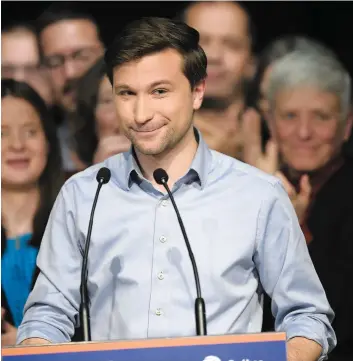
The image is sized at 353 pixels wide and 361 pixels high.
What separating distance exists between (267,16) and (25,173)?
3.75ft

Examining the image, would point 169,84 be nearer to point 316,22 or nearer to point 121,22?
point 121,22

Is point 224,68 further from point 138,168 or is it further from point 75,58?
point 138,168

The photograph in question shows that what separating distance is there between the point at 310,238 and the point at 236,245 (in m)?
0.70

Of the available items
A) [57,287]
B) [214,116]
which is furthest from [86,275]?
[214,116]

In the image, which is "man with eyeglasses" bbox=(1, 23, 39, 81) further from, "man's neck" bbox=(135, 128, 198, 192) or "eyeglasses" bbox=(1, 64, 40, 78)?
"man's neck" bbox=(135, 128, 198, 192)

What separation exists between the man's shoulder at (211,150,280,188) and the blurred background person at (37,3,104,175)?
28.1 inches

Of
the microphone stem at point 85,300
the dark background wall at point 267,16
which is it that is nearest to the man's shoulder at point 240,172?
the microphone stem at point 85,300

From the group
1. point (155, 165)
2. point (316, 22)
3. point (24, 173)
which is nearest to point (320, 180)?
point (316, 22)

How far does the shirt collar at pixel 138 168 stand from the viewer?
229cm

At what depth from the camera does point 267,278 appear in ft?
7.12

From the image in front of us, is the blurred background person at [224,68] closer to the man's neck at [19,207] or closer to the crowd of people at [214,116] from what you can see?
the crowd of people at [214,116]

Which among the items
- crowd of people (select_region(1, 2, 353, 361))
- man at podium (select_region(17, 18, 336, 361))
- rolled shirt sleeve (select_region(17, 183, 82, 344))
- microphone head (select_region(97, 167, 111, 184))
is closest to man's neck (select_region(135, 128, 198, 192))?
man at podium (select_region(17, 18, 336, 361))

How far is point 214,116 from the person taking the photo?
2.83m

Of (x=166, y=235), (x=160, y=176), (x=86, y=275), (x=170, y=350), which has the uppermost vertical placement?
(x=160, y=176)
